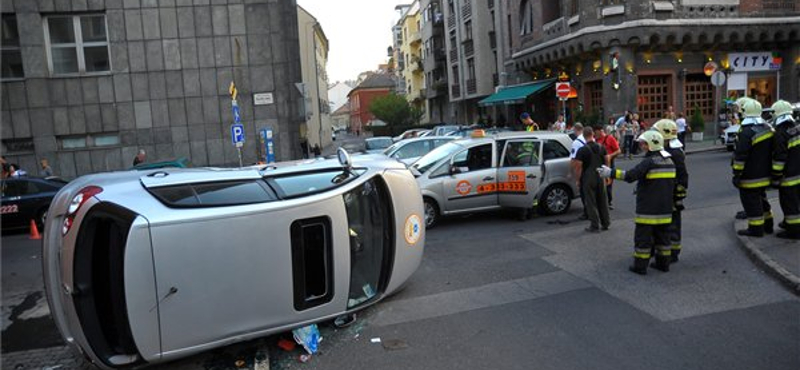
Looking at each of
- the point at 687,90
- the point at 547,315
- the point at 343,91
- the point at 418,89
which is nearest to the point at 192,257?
the point at 547,315

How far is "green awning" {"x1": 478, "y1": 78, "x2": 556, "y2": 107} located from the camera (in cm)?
3219

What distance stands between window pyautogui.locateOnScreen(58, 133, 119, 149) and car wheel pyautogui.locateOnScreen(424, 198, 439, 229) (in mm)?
13546

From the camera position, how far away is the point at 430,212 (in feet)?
33.2

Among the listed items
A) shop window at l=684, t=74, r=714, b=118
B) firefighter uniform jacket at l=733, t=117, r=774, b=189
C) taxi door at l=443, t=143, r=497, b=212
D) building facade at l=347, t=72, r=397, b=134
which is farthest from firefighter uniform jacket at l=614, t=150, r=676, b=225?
building facade at l=347, t=72, r=397, b=134

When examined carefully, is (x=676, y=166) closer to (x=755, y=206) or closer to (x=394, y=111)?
(x=755, y=206)

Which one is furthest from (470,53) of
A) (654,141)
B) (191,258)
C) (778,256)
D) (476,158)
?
(191,258)

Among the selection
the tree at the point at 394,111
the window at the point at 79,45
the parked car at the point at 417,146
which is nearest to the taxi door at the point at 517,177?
the parked car at the point at 417,146

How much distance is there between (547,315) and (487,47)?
4015 cm

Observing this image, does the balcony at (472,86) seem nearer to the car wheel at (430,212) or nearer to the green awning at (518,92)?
the green awning at (518,92)

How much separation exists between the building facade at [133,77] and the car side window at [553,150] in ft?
37.0

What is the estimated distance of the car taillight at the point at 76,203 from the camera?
3.93m

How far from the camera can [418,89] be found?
7525 cm

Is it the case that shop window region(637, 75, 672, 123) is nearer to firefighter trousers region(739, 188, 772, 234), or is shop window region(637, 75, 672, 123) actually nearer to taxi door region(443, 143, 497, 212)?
taxi door region(443, 143, 497, 212)

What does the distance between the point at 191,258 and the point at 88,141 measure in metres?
17.5
